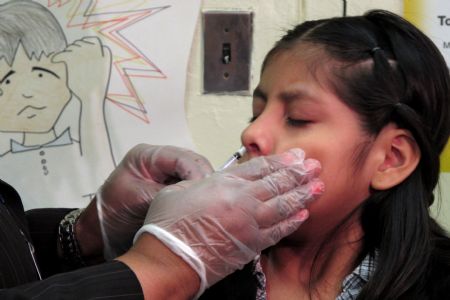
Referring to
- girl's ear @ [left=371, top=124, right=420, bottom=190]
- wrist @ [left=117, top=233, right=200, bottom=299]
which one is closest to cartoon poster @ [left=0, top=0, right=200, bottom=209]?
girl's ear @ [left=371, top=124, right=420, bottom=190]

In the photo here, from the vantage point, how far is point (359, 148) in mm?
1132

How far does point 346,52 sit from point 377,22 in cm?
13

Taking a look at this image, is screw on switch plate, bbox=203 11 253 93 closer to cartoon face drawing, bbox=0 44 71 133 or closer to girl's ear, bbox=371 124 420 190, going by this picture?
cartoon face drawing, bbox=0 44 71 133

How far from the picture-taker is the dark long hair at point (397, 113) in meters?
1.11

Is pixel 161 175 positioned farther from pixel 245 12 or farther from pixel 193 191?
pixel 245 12

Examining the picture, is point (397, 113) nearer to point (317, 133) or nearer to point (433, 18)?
point (317, 133)

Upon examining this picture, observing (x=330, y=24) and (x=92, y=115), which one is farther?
(x=92, y=115)

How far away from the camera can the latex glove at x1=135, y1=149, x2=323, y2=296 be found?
0.96 m

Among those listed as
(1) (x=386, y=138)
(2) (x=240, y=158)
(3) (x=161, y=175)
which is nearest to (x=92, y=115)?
(3) (x=161, y=175)

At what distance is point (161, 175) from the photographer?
4.33 ft

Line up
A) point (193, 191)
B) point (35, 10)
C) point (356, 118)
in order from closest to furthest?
point (193, 191) < point (356, 118) < point (35, 10)

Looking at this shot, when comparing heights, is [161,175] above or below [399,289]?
above

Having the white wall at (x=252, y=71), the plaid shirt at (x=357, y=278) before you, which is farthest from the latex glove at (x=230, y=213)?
the white wall at (x=252, y=71)

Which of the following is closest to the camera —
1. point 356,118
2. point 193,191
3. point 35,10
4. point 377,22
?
point 193,191
